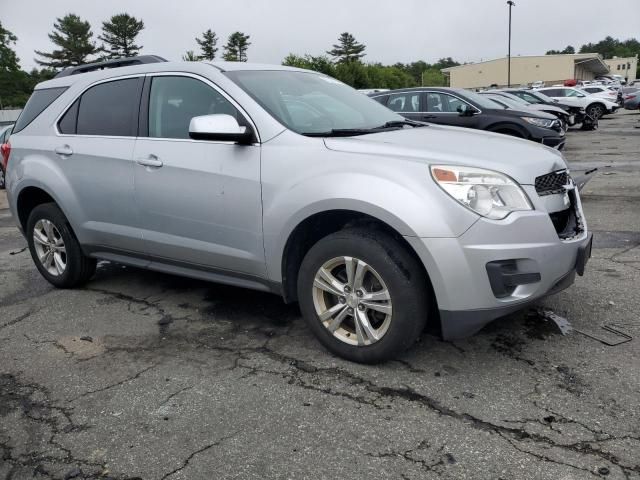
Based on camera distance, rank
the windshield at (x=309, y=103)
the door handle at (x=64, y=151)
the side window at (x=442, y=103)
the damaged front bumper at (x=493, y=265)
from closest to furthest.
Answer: the damaged front bumper at (x=493, y=265) → the windshield at (x=309, y=103) → the door handle at (x=64, y=151) → the side window at (x=442, y=103)

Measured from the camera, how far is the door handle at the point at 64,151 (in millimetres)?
4523

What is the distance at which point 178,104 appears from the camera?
4.02m

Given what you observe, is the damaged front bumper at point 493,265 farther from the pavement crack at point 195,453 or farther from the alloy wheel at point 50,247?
the alloy wheel at point 50,247

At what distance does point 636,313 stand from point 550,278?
1330mm

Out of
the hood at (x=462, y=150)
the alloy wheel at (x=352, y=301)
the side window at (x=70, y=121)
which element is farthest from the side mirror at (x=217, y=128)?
the side window at (x=70, y=121)

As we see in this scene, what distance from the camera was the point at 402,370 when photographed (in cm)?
326

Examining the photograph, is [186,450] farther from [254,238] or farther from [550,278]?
[550,278]

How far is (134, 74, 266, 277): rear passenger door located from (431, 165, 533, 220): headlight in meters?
1.14

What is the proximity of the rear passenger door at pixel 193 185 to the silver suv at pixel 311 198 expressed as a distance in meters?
0.01

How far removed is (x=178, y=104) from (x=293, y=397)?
2.20 metres

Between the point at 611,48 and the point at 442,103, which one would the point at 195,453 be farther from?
the point at 611,48

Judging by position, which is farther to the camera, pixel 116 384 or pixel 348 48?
pixel 348 48

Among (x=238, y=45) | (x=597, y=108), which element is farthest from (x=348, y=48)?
(x=597, y=108)

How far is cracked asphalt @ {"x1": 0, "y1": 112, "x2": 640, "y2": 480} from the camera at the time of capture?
2486 millimetres
